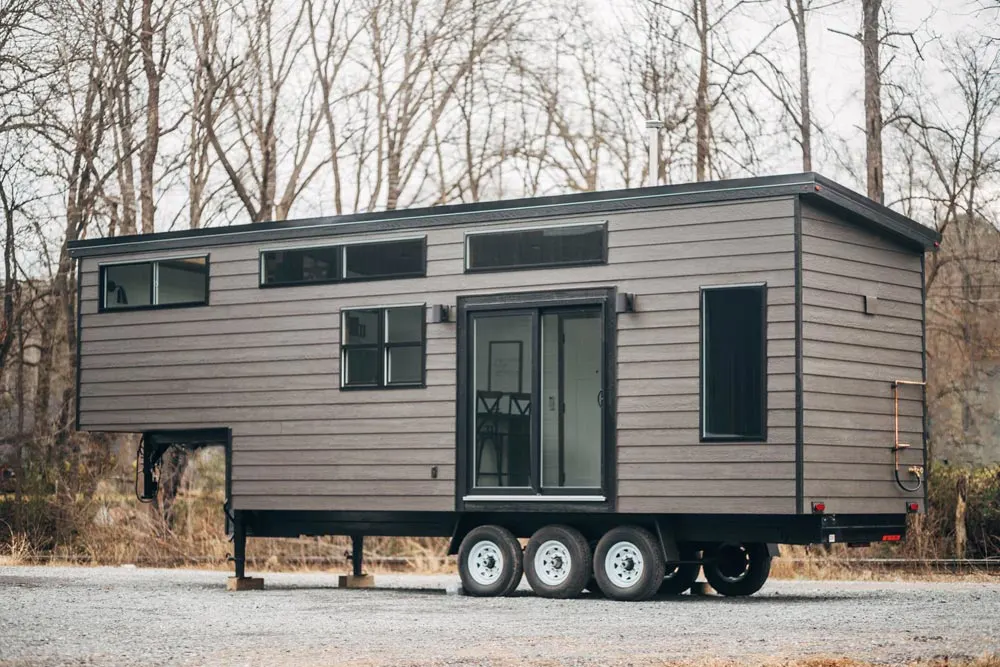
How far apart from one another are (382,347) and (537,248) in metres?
1.96

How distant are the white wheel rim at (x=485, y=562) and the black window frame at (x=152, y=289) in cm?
415

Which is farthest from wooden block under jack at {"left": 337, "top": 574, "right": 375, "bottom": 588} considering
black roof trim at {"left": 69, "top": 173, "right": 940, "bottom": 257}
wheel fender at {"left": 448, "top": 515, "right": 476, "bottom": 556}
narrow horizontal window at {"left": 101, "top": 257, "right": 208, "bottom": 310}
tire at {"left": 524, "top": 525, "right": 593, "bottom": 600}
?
black roof trim at {"left": 69, "top": 173, "right": 940, "bottom": 257}

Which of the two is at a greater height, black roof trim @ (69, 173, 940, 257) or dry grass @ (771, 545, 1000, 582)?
black roof trim @ (69, 173, 940, 257)

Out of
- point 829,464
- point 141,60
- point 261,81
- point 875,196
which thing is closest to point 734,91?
point 875,196

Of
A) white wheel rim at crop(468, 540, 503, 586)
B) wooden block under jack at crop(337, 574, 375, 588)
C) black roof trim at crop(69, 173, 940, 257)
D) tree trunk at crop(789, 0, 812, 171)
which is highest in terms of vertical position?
tree trunk at crop(789, 0, 812, 171)

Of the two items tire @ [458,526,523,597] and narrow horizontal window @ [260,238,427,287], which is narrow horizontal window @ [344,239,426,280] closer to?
narrow horizontal window @ [260,238,427,287]

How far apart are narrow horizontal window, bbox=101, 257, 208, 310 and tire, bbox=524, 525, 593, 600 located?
472cm

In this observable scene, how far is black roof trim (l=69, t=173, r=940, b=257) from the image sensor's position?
1327 centimetres

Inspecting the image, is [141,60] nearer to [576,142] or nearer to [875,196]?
[576,142]

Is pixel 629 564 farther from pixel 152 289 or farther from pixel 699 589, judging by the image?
pixel 152 289

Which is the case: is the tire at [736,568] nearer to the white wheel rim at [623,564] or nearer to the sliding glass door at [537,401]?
the white wheel rim at [623,564]

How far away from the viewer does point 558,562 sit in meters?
14.2

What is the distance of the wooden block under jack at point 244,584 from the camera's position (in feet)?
51.9

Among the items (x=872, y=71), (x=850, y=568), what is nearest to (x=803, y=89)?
(x=872, y=71)
